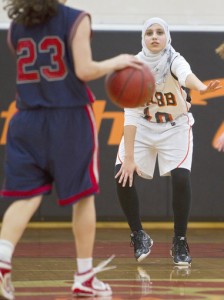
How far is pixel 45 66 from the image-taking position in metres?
5.16

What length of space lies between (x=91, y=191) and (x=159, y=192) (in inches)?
192

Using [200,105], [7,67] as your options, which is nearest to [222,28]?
[200,105]

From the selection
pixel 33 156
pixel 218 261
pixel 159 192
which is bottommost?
pixel 159 192

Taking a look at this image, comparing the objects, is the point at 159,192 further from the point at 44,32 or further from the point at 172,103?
the point at 44,32

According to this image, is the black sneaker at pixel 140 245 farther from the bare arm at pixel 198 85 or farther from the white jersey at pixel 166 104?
the bare arm at pixel 198 85

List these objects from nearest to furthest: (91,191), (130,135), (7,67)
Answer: (91,191) < (130,135) < (7,67)

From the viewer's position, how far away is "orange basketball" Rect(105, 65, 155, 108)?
17.7 feet

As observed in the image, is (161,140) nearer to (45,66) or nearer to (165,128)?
(165,128)

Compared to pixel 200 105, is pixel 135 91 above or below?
above

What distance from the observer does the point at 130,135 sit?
715 centimetres

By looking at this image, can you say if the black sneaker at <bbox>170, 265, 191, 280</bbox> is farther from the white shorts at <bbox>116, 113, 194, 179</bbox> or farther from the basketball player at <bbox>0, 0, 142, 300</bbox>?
the basketball player at <bbox>0, 0, 142, 300</bbox>

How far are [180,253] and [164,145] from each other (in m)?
0.84

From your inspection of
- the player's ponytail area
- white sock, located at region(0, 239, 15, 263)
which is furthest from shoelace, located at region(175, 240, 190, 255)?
white sock, located at region(0, 239, 15, 263)

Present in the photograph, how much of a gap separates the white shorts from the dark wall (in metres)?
2.63
